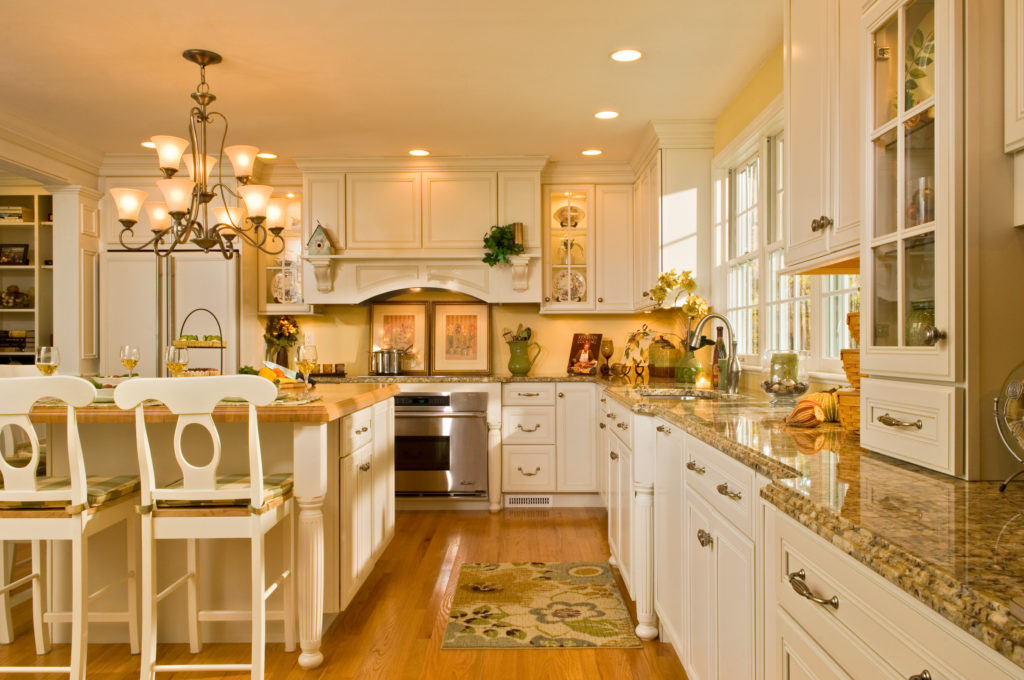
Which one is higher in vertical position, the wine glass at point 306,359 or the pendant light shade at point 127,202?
the pendant light shade at point 127,202

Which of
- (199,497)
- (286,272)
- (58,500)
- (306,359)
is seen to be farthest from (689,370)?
(286,272)

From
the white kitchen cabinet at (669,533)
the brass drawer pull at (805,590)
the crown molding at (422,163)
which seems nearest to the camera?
the brass drawer pull at (805,590)

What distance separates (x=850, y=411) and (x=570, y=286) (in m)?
3.43

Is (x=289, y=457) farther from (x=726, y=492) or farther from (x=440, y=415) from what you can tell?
(x=440, y=415)

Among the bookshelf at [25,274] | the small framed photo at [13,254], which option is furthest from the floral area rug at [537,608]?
the small framed photo at [13,254]

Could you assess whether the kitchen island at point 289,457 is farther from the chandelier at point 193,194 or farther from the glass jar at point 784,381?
the glass jar at point 784,381

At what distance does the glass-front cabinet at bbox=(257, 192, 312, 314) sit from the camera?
16.9 ft

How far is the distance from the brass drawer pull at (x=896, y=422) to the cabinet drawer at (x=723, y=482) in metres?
0.29

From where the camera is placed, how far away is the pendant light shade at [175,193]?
293 centimetres

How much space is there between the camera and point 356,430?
2.86m

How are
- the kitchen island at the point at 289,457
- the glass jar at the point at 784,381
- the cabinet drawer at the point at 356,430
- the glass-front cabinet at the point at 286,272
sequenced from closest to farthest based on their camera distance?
1. the kitchen island at the point at 289,457
2. the glass jar at the point at 784,381
3. the cabinet drawer at the point at 356,430
4. the glass-front cabinet at the point at 286,272

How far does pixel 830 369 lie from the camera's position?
261cm

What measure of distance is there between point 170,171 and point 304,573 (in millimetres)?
1847

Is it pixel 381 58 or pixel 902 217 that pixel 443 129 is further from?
pixel 902 217
